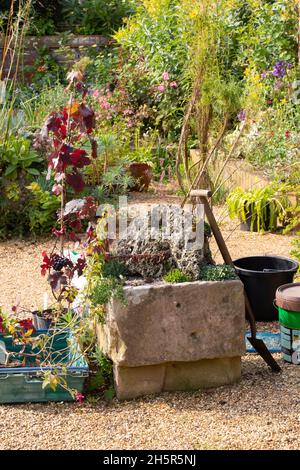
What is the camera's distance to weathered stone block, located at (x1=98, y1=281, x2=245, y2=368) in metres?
3.92

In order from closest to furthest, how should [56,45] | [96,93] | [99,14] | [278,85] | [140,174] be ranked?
[140,174] < [278,85] < [96,93] < [56,45] < [99,14]

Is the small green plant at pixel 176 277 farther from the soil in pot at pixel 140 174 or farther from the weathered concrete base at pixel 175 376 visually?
the soil in pot at pixel 140 174

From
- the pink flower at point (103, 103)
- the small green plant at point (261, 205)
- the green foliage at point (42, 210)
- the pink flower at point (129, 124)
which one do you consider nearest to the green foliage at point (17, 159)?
the green foliage at point (42, 210)

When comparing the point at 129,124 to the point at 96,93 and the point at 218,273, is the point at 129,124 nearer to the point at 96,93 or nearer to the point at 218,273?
the point at 96,93

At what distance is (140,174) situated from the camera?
29.0ft

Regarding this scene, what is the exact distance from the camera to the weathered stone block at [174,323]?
3.92 meters

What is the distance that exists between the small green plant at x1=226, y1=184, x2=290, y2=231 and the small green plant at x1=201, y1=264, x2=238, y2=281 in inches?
129

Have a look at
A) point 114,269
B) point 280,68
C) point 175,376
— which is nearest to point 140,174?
point 280,68

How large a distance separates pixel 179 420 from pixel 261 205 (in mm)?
3915

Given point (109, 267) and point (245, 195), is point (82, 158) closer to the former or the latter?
point (109, 267)

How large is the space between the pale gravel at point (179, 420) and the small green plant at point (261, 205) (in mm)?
3187

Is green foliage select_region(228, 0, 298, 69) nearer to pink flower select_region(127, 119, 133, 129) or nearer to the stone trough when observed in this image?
pink flower select_region(127, 119, 133, 129)

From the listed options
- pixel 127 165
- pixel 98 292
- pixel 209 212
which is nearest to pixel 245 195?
pixel 127 165

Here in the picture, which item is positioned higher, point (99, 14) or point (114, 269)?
point (99, 14)
